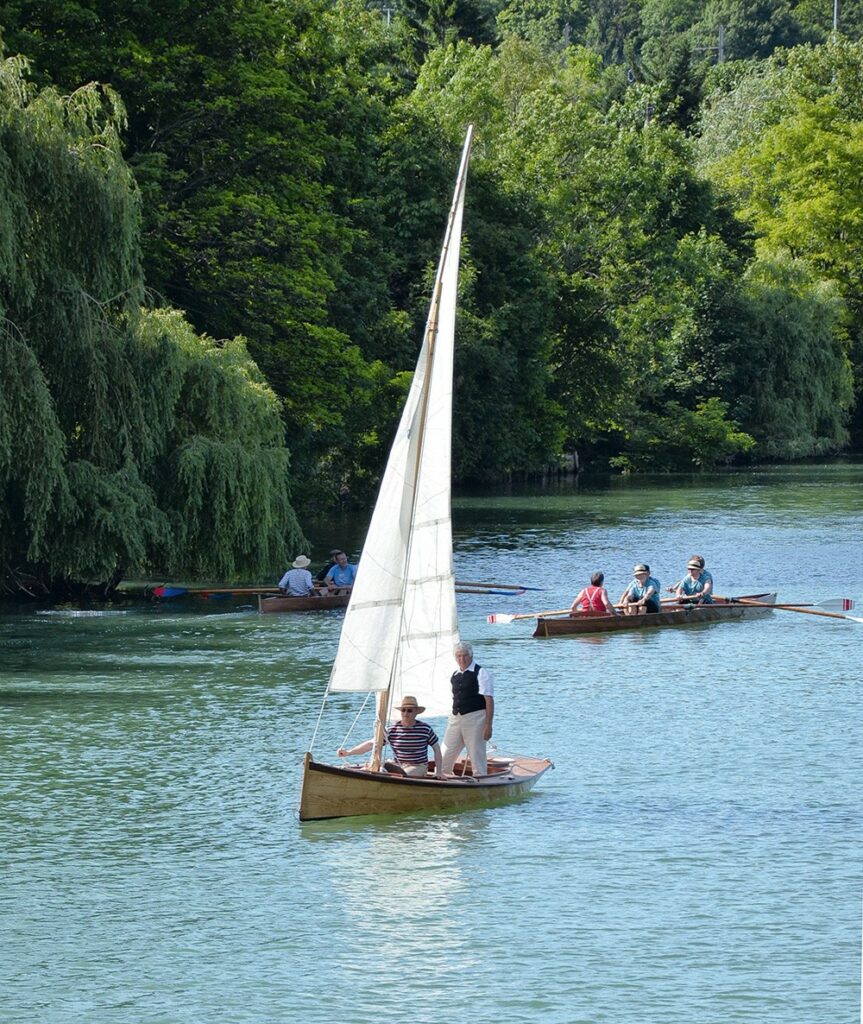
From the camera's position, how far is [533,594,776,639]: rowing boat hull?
3584cm

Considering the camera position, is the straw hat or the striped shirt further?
the striped shirt

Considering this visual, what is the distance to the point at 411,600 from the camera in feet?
69.3

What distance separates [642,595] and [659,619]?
62cm

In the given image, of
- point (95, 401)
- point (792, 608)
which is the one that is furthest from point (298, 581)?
point (792, 608)

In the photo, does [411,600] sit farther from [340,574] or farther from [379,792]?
[340,574]

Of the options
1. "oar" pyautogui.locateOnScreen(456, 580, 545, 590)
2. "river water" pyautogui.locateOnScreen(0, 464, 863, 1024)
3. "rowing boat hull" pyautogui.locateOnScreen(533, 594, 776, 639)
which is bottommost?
"river water" pyautogui.locateOnScreen(0, 464, 863, 1024)

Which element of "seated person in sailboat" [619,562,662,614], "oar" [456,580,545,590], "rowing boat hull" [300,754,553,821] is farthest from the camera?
"oar" [456,580,545,590]

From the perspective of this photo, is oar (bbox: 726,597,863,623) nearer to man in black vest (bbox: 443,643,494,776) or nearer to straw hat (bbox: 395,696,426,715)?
man in black vest (bbox: 443,643,494,776)

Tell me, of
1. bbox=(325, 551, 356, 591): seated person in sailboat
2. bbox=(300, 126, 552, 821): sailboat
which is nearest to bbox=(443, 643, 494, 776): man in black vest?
bbox=(300, 126, 552, 821): sailboat

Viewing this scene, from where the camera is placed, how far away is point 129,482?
119ft

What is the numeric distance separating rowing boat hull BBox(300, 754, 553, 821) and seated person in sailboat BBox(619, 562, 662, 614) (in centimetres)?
1546

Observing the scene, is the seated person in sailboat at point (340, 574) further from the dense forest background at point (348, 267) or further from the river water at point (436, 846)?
the river water at point (436, 846)

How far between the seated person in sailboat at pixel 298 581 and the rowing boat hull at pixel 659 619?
5.02m

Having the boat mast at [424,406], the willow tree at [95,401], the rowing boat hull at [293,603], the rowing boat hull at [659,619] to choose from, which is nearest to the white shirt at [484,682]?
the boat mast at [424,406]
